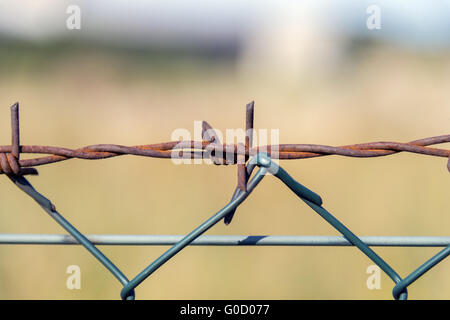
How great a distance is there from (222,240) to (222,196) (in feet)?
5.98

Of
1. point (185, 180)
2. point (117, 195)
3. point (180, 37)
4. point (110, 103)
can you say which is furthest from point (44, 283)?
point (180, 37)

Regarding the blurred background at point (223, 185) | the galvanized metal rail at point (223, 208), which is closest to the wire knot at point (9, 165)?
the galvanized metal rail at point (223, 208)

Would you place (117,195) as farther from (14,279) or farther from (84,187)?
(14,279)

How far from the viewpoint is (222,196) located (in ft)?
7.55

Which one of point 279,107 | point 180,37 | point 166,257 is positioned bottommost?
point 166,257

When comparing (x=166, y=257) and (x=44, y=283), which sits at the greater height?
(x=166, y=257)

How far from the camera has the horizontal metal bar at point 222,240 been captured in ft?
1.55

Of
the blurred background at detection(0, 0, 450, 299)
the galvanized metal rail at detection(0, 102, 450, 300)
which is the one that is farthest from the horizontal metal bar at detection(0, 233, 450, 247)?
the blurred background at detection(0, 0, 450, 299)

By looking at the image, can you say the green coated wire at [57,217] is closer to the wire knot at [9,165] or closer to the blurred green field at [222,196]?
the wire knot at [9,165]

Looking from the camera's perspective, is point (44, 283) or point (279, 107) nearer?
point (44, 283)

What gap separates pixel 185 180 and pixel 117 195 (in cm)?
41

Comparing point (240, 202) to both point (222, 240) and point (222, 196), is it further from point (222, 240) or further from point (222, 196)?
point (222, 196)

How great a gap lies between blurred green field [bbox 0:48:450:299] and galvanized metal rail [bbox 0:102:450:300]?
101 centimetres
